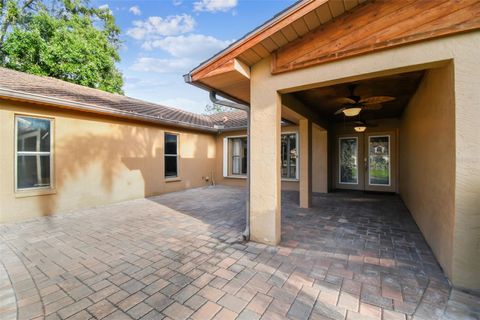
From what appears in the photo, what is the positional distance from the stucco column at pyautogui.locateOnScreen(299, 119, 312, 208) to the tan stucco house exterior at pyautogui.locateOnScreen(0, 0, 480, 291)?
0.04 metres

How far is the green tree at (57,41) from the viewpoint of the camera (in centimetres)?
1091

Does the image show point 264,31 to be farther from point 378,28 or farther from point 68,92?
point 68,92

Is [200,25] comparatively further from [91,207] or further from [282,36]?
[91,207]

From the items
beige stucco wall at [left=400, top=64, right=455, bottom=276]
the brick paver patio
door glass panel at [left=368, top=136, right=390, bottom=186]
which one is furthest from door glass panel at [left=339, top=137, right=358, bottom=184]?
beige stucco wall at [left=400, top=64, right=455, bottom=276]

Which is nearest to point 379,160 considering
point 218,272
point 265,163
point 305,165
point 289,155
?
point 289,155

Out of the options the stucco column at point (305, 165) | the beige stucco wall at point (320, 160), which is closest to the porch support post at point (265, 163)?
the stucco column at point (305, 165)

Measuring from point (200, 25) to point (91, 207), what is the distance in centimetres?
690

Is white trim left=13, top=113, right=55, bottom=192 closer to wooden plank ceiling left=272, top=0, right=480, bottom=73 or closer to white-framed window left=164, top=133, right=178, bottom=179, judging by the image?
white-framed window left=164, top=133, right=178, bottom=179

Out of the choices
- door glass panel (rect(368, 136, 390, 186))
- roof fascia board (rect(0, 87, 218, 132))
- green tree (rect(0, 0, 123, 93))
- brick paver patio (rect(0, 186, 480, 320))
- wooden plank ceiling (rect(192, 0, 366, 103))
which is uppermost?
green tree (rect(0, 0, 123, 93))

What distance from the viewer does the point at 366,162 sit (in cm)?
820

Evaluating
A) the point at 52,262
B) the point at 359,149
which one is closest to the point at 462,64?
the point at 52,262

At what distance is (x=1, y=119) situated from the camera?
4281 millimetres

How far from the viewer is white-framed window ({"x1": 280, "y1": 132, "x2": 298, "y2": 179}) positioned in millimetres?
8664

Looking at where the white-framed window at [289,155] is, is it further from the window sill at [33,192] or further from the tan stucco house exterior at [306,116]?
the window sill at [33,192]
